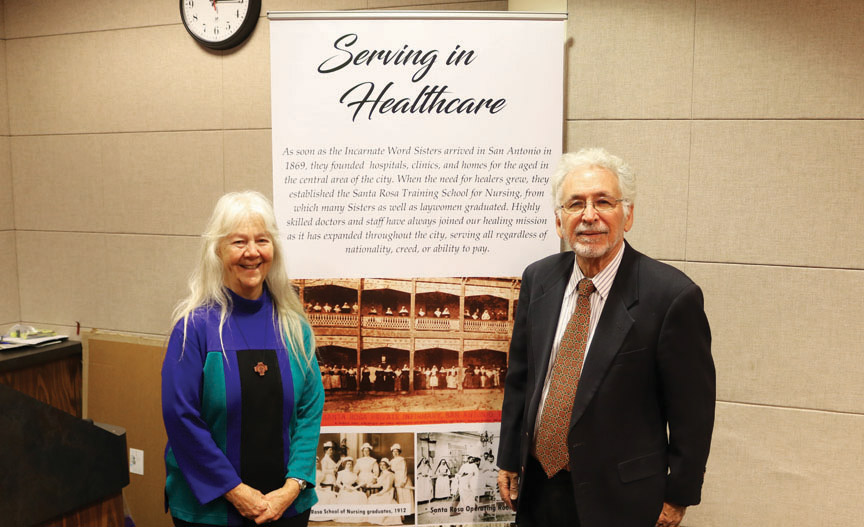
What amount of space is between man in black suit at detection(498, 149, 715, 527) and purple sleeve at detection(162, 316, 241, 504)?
2.95ft

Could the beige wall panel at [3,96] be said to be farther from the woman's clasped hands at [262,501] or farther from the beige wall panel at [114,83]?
the woman's clasped hands at [262,501]

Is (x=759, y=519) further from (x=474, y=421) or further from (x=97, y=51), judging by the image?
(x=97, y=51)

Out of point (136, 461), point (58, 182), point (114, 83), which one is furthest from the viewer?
point (58, 182)

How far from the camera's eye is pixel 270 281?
1908mm

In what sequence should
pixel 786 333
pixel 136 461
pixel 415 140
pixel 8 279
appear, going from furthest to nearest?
1. pixel 8 279
2. pixel 136 461
3. pixel 786 333
4. pixel 415 140

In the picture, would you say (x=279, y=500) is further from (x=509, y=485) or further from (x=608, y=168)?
(x=608, y=168)

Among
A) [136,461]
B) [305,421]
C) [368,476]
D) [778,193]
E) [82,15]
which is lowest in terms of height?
[136,461]

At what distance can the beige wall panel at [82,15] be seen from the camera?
3.11 metres

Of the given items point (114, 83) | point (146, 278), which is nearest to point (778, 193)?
point (146, 278)

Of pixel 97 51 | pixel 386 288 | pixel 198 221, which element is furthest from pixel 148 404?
pixel 97 51

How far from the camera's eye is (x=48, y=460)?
140 centimetres

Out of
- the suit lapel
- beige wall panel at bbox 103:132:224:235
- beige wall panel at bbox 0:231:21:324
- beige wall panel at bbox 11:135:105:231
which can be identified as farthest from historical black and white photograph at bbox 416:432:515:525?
beige wall panel at bbox 0:231:21:324

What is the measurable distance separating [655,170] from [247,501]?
6.46ft

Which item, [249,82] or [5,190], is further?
[5,190]
